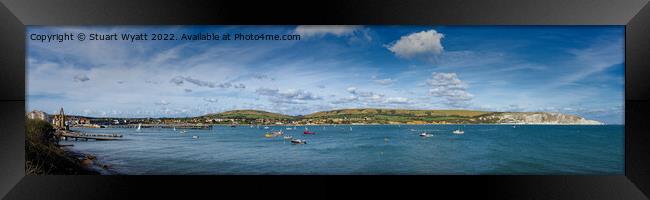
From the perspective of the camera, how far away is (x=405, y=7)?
432cm

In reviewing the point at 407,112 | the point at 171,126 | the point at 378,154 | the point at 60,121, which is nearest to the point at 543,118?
the point at 407,112

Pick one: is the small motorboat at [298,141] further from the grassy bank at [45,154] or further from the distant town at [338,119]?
the grassy bank at [45,154]

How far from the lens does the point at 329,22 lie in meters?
4.36

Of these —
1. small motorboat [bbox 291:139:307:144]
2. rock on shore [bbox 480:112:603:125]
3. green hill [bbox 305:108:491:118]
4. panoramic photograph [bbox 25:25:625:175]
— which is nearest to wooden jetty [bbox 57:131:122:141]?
panoramic photograph [bbox 25:25:625:175]

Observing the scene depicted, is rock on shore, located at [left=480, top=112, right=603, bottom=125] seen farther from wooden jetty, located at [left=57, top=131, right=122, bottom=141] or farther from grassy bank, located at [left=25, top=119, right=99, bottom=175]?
grassy bank, located at [left=25, top=119, right=99, bottom=175]

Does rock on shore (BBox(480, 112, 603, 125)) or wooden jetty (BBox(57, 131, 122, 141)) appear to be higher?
rock on shore (BBox(480, 112, 603, 125))

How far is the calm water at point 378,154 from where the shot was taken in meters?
4.87

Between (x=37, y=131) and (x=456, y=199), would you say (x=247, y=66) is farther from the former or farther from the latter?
(x=456, y=199)

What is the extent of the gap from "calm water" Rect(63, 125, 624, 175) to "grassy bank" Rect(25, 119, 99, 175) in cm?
25

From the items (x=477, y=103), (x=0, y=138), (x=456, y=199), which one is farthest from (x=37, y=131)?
(x=477, y=103)

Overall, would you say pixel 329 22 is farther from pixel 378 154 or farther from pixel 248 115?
pixel 378 154

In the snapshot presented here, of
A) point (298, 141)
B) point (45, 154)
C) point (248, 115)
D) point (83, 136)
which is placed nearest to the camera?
point (45, 154)

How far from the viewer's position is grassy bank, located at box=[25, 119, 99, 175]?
4.66 meters

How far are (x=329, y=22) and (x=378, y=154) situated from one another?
2.17 m
